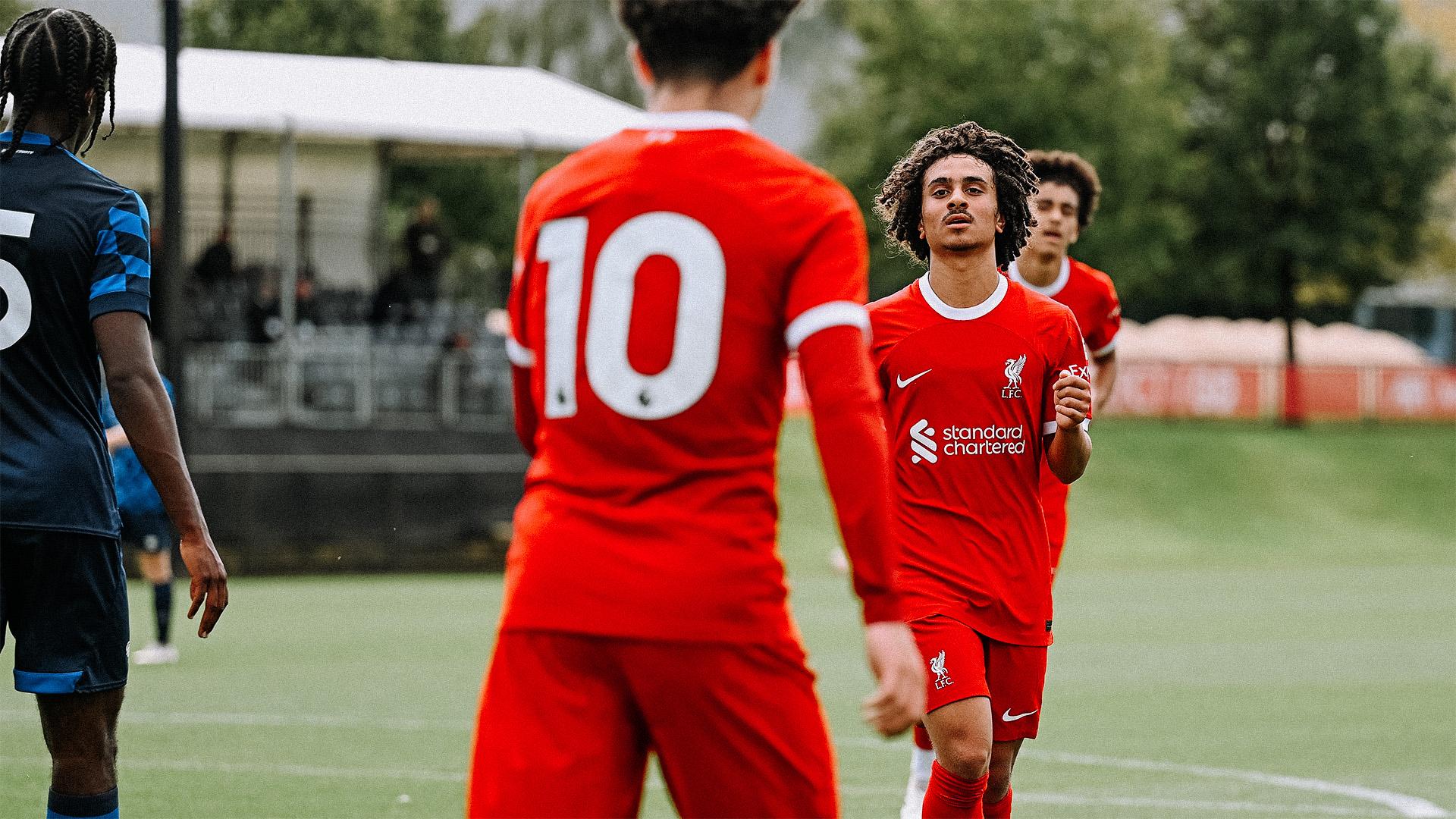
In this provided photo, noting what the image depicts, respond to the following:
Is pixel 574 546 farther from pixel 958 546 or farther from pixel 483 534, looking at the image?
pixel 483 534

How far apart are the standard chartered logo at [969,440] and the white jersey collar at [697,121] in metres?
2.59

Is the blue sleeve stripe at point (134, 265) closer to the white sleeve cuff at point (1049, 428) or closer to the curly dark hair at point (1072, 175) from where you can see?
the white sleeve cuff at point (1049, 428)

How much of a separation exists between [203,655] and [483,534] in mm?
8834

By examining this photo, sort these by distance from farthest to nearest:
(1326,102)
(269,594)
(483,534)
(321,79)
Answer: (1326,102) < (321,79) < (483,534) < (269,594)

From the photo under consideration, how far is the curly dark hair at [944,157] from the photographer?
20.7 feet

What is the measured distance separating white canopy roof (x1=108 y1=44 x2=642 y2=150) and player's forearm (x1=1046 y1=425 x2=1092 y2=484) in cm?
1889

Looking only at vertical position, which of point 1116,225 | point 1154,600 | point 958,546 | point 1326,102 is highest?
point 1326,102

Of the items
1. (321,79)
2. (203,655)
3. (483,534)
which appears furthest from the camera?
(321,79)

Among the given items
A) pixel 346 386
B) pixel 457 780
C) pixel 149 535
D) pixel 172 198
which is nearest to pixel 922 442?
pixel 457 780

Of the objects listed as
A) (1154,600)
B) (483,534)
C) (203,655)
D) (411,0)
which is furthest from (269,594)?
(411,0)

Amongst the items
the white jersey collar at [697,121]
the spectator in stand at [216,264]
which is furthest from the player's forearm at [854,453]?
the spectator in stand at [216,264]

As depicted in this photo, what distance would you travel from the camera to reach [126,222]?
185 inches

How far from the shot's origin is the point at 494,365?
24.4 m

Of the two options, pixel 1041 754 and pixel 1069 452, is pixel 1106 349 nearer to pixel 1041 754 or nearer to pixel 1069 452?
pixel 1069 452
